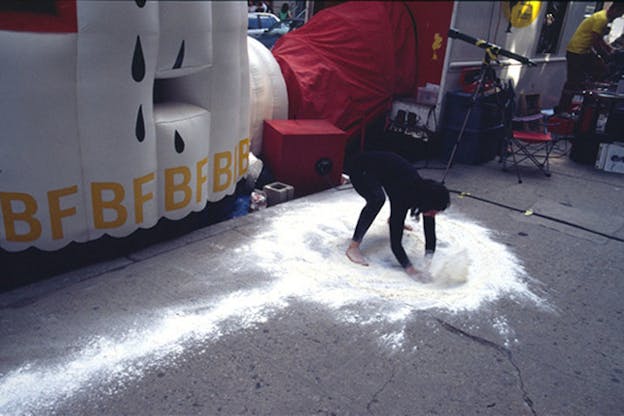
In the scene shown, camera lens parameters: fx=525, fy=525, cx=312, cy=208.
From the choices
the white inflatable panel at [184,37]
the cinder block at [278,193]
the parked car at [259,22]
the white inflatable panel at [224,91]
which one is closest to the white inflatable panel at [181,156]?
the white inflatable panel at [224,91]

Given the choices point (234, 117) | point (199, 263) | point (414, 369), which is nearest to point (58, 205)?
point (199, 263)

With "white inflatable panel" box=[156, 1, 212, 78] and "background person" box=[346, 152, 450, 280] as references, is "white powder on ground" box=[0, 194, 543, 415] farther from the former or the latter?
"white inflatable panel" box=[156, 1, 212, 78]

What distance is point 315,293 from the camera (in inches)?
166

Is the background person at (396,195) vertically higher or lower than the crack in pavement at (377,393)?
higher

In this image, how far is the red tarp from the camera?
784 cm

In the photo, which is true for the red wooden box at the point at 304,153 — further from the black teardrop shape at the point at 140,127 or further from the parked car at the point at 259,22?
the parked car at the point at 259,22

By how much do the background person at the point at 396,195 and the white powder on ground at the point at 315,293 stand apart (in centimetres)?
16

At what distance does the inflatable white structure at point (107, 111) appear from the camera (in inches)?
143

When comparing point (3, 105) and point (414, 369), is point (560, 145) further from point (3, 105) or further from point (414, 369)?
point (3, 105)

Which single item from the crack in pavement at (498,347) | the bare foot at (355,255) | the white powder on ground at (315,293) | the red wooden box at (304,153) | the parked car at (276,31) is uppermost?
the parked car at (276,31)

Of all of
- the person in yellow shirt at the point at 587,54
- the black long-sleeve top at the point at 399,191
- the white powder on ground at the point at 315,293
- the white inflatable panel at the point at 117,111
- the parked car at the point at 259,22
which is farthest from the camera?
the parked car at the point at 259,22

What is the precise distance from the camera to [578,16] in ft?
39.8

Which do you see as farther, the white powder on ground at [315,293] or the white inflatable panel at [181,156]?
the white inflatable panel at [181,156]

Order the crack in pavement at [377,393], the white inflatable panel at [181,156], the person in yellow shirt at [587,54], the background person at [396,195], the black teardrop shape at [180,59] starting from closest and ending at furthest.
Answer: the crack in pavement at [377,393], the background person at [396,195], the black teardrop shape at [180,59], the white inflatable panel at [181,156], the person in yellow shirt at [587,54]
